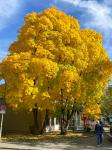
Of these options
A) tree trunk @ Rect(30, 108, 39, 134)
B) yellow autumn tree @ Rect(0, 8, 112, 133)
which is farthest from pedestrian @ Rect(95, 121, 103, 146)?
tree trunk @ Rect(30, 108, 39, 134)

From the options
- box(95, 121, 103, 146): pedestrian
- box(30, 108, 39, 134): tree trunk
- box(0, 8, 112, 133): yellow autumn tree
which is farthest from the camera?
box(30, 108, 39, 134): tree trunk

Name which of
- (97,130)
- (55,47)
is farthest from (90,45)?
(97,130)

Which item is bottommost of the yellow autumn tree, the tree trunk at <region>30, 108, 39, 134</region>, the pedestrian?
the pedestrian

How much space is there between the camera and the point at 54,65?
39.5 metres

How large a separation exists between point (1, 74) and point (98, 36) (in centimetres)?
1169

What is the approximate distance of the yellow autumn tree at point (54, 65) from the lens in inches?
1524

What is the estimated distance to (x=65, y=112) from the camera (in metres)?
47.6

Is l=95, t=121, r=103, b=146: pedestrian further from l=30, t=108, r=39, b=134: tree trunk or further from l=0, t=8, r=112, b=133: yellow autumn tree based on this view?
l=30, t=108, r=39, b=134: tree trunk

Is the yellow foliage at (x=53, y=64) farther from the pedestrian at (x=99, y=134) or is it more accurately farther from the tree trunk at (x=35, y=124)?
the pedestrian at (x=99, y=134)

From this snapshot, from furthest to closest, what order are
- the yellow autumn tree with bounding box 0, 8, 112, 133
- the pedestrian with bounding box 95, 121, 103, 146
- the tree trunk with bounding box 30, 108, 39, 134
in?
the tree trunk with bounding box 30, 108, 39, 134 → the yellow autumn tree with bounding box 0, 8, 112, 133 → the pedestrian with bounding box 95, 121, 103, 146

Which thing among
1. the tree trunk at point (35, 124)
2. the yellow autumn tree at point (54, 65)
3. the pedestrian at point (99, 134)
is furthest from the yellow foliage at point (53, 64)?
the pedestrian at point (99, 134)

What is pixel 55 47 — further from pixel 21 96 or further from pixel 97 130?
pixel 97 130

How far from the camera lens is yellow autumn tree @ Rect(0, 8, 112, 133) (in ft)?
127

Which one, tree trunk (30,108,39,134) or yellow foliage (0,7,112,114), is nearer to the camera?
yellow foliage (0,7,112,114)
